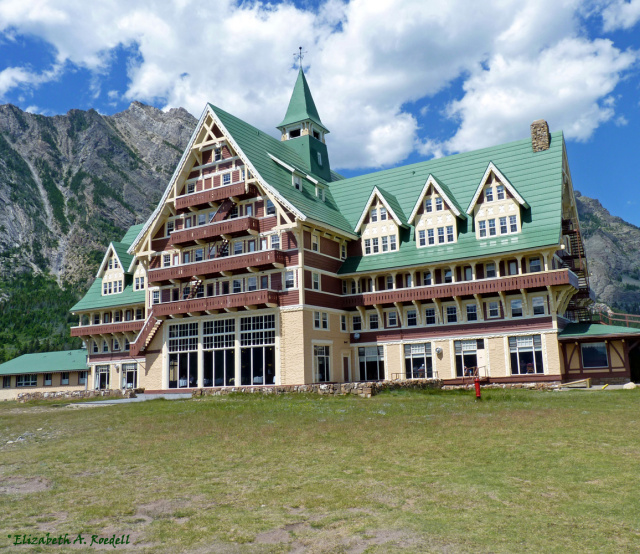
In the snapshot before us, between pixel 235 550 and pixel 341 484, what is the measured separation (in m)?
3.94

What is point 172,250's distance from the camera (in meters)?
55.1

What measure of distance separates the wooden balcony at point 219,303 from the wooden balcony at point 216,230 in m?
5.39

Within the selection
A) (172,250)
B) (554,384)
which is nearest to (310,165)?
(172,250)

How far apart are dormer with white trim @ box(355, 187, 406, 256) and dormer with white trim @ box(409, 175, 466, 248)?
1.80 meters

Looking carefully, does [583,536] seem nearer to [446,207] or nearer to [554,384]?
[554,384]

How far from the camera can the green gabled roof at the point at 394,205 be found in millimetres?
Answer: 52594

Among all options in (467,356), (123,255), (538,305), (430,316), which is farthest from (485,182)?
(123,255)

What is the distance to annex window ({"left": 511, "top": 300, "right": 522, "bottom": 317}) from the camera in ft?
150

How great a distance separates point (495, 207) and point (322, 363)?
62.5 feet

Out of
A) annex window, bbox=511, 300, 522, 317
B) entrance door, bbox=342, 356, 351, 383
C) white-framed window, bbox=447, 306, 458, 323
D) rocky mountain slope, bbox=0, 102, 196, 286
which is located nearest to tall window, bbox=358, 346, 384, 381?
entrance door, bbox=342, 356, 351, 383

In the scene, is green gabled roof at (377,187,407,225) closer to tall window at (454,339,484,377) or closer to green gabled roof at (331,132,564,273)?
green gabled roof at (331,132,564,273)

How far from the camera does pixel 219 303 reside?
4925 centimetres

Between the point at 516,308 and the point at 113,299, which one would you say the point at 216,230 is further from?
the point at 516,308

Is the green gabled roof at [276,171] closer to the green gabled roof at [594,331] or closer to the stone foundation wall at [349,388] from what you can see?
the stone foundation wall at [349,388]
